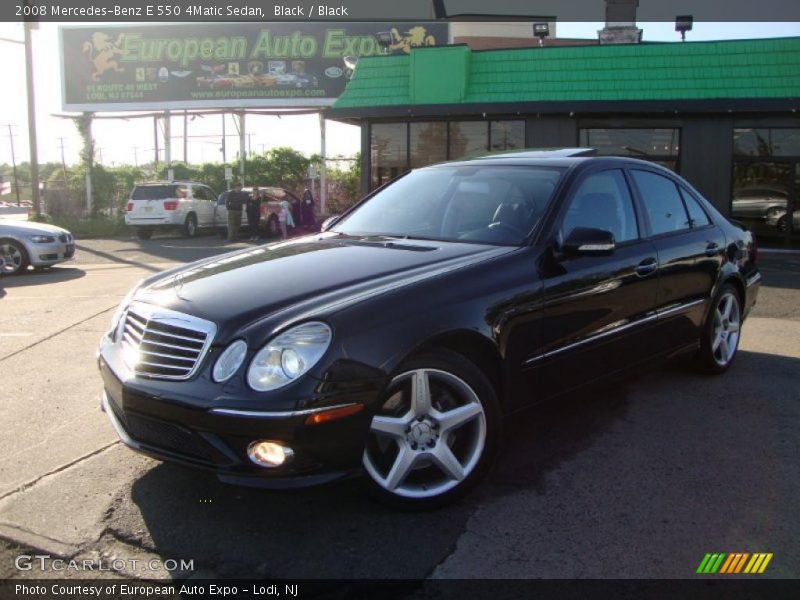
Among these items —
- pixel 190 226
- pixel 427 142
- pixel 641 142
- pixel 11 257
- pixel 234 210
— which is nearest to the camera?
pixel 11 257

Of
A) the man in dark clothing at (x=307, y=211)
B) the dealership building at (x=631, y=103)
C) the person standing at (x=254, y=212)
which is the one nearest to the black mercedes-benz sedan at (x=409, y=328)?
the dealership building at (x=631, y=103)

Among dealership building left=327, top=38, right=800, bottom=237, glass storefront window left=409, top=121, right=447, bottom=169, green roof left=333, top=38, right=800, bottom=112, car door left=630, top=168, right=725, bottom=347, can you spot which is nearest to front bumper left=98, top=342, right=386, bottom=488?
car door left=630, top=168, right=725, bottom=347

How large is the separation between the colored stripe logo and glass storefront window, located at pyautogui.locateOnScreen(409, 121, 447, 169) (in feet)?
52.5

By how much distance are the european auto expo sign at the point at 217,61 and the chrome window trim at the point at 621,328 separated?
78.4 feet

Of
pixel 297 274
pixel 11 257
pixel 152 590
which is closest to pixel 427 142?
pixel 11 257

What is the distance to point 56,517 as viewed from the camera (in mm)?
3375

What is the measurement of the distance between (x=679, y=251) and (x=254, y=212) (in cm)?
1758

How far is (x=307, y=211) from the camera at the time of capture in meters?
23.7

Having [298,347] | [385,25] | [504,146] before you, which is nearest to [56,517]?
[298,347]

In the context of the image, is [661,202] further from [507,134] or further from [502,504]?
[507,134]

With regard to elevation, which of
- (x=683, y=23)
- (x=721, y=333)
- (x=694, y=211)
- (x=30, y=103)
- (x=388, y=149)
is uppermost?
(x=683, y=23)

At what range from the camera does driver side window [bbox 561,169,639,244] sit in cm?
425

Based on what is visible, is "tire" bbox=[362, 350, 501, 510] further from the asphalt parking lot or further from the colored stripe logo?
the colored stripe logo

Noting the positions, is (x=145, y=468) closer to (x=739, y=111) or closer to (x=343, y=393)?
(x=343, y=393)
